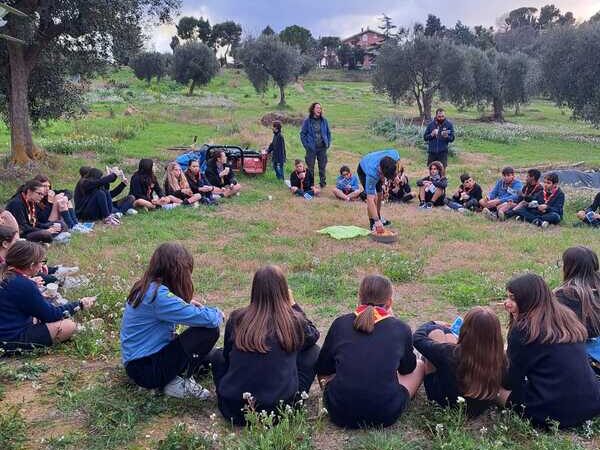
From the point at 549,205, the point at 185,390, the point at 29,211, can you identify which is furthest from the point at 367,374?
the point at 549,205

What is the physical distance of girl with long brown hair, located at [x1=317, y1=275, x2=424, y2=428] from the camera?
12.5 ft

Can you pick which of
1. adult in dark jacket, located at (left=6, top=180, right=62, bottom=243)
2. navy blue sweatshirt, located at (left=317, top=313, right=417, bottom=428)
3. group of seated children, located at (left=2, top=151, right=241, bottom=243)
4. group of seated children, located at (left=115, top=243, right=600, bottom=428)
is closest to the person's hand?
group of seated children, located at (left=115, top=243, right=600, bottom=428)

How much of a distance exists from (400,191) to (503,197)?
7.02ft

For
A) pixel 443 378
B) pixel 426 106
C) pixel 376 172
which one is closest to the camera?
pixel 443 378

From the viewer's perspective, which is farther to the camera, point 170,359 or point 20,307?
point 20,307

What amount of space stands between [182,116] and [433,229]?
2033 cm

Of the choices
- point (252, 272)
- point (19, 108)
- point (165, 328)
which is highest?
point (19, 108)

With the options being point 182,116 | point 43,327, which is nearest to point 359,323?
point 43,327

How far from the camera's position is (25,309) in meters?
4.87

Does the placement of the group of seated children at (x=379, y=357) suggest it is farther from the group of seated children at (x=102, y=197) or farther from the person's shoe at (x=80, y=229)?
the person's shoe at (x=80, y=229)

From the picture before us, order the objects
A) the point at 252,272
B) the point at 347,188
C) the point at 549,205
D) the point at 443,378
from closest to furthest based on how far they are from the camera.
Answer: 1. the point at 443,378
2. the point at 252,272
3. the point at 549,205
4. the point at 347,188

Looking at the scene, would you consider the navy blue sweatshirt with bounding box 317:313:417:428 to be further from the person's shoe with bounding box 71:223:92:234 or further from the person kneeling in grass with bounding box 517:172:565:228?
the person kneeling in grass with bounding box 517:172:565:228

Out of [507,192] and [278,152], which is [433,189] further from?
[278,152]

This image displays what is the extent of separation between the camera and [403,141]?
77.1 feet
